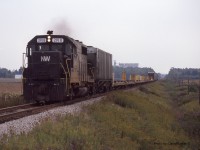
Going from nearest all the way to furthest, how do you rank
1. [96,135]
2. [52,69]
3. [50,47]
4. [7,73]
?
1. [96,135]
2. [52,69]
3. [50,47]
4. [7,73]

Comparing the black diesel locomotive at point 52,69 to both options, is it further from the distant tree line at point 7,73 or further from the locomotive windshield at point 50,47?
the distant tree line at point 7,73

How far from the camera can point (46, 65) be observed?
1956 centimetres

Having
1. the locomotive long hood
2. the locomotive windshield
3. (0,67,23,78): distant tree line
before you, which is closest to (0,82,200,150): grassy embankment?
the locomotive long hood

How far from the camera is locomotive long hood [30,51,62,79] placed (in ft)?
63.8

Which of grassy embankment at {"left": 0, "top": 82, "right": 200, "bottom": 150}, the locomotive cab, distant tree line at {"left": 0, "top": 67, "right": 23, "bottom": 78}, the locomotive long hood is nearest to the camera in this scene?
grassy embankment at {"left": 0, "top": 82, "right": 200, "bottom": 150}

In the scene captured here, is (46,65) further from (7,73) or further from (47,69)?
(7,73)

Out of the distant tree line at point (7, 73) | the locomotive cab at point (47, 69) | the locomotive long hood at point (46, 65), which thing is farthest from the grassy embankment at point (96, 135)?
the distant tree line at point (7, 73)

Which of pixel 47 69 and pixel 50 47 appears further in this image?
pixel 50 47

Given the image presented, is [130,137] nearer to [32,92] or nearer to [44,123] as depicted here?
[44,123]

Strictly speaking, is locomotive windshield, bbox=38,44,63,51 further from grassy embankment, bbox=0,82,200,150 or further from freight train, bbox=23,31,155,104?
grassy embankment, bbox=0,82,200,150

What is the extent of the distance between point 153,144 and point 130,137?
0.83 meters

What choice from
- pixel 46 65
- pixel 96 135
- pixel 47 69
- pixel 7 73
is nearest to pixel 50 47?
pixel 46 65

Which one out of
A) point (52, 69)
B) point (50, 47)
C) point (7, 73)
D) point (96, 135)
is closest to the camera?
point (96, 135)

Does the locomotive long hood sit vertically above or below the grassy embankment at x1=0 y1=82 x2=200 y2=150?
above
